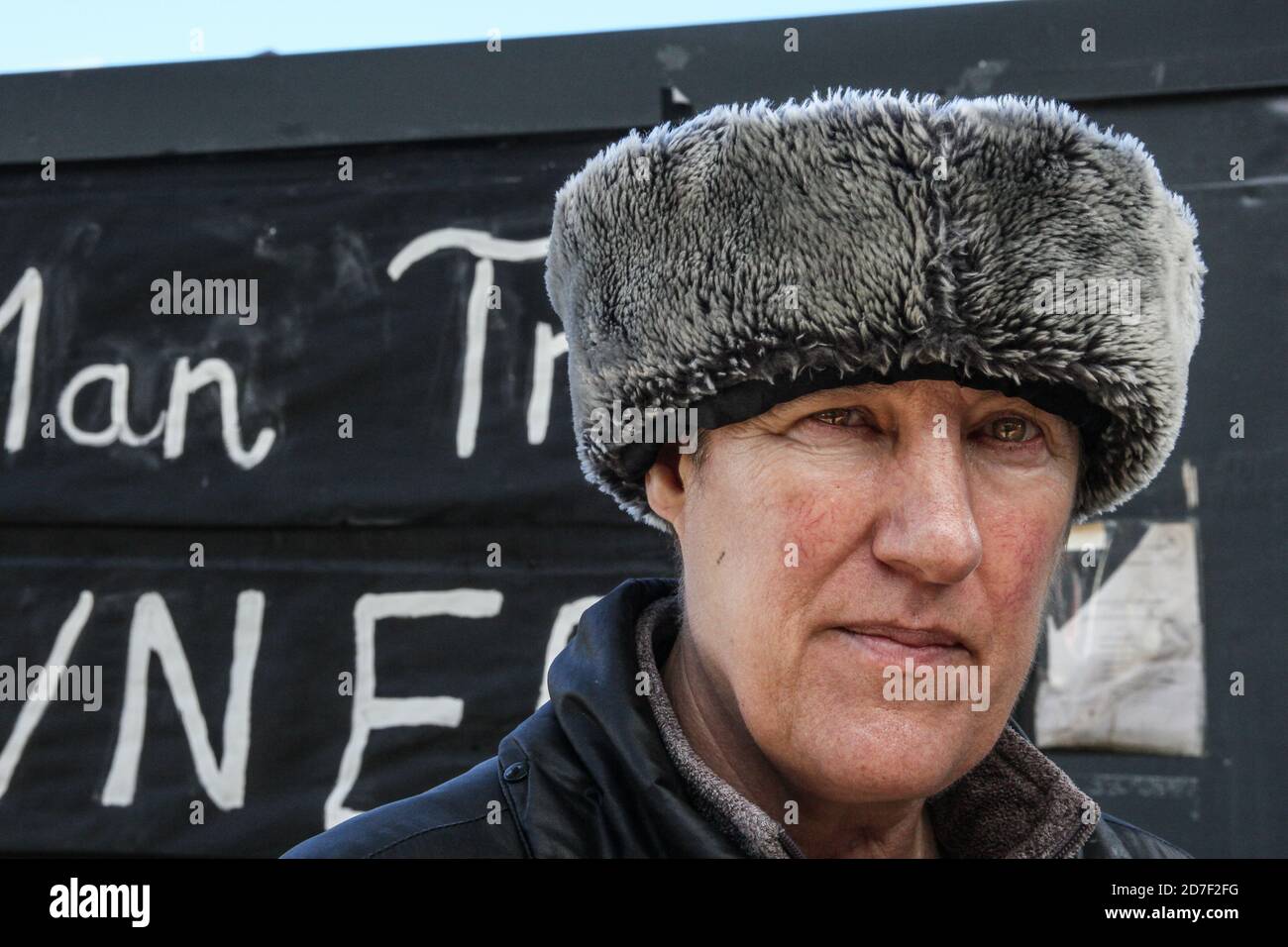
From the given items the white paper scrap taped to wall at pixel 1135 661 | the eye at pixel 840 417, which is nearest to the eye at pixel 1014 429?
the eye at pixel 840 417

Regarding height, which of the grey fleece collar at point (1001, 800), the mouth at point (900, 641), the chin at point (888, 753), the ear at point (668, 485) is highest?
the ear at point (668, 485)

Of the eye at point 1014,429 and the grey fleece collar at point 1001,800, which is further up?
the eye at point 1014,429

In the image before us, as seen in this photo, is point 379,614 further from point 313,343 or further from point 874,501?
point 874,501

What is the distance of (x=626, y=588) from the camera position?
5.41 feet

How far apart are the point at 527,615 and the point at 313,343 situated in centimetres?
93

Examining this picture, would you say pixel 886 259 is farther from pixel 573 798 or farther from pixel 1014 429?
pixel 573 798

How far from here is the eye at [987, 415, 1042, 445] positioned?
55.4 inches

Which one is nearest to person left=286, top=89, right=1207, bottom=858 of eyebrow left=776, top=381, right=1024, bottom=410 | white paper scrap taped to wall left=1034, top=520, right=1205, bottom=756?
eyebrow left=776, top=381, right=1024, bottom=410

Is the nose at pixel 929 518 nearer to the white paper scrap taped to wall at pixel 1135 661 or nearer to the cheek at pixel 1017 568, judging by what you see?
the cheek at pixel 1017 568

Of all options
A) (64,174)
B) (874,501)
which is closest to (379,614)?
(64,174)

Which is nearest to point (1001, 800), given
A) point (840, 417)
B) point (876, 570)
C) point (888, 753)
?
point (888, 753)

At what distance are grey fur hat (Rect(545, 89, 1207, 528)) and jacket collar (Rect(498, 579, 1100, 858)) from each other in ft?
1.05

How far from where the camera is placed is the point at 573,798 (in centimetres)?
142

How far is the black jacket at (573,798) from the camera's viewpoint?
1.38 metres
